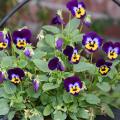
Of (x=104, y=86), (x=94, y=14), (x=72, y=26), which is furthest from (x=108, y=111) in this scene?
(x=94, y=14)

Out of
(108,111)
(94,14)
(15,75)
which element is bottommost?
(108,111)

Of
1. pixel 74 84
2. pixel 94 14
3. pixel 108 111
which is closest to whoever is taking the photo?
pixel 74 84

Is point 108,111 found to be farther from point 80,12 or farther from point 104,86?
point 80,12

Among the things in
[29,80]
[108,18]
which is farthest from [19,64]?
[108,18]

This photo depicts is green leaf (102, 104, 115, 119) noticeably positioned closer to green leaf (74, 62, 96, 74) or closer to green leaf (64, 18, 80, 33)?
green leaf (74, 62, 96, 74)

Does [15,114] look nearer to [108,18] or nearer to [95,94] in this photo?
[95,94]

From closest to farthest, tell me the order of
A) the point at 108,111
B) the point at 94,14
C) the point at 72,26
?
the point at 108,111 → the point at 72,26 → the point at 94,14

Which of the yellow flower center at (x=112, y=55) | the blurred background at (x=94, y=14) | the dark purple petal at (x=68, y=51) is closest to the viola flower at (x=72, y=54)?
the dark purple petal at (x=68, y=51)
